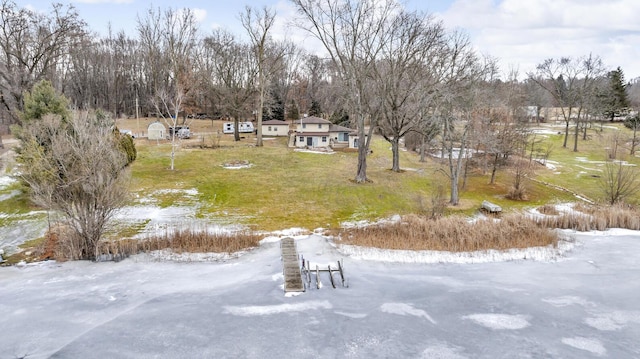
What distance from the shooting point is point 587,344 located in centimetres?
1027

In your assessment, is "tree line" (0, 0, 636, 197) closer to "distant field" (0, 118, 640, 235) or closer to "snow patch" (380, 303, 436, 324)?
"distant field" (0, 118, 640, 235)

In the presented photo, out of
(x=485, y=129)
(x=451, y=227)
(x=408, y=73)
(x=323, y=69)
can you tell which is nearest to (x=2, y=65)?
(x=408, y=73)

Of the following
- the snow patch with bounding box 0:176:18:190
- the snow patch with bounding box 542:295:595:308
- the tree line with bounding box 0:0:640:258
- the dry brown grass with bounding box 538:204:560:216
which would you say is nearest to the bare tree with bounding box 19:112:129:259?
the tree line with bounding box 0:0:640:258

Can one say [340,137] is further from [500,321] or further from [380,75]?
[500,321]

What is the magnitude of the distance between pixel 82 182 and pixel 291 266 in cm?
788

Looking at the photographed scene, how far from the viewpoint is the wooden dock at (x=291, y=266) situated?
13.0 m

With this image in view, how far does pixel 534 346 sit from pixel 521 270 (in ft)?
16.6

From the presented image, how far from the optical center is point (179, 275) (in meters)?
13.9

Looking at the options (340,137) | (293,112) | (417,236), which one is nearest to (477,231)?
(417,236)

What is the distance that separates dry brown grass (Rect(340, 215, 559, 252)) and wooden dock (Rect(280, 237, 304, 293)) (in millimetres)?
2408

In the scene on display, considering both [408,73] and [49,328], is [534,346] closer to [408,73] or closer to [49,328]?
[49,328]

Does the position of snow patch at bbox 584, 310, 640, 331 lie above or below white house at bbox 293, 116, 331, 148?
below

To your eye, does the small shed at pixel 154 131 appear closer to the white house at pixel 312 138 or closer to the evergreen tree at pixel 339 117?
the white house at pixel 312 138

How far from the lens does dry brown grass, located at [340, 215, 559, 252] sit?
650 inches
